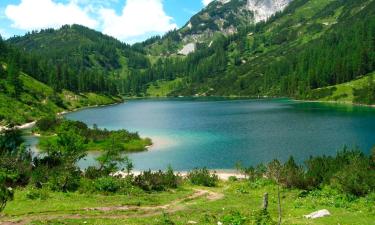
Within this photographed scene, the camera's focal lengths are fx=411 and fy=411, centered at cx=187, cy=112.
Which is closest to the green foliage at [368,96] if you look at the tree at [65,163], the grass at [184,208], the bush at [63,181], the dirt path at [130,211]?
the grass at [184,208]

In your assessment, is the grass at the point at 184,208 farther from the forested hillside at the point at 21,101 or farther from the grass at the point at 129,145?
the forested hillside at the point at 21,101

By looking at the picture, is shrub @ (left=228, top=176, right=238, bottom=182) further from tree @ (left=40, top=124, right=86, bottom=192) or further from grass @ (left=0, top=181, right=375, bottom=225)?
tree @ (left=40, top=124, right=86, bottom=192)

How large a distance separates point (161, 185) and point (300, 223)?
75.6 feet

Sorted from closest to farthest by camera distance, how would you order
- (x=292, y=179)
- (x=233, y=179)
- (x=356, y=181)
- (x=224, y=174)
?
(x=356, y=181) < (x=292, y=179) < (x=233, y=179) < (x=224, y=174)

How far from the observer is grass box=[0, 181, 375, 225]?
27375 millimetres

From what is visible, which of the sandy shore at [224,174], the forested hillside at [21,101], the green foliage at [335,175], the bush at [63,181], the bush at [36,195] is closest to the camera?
the bush at [36,195]

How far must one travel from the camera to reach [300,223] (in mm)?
25609

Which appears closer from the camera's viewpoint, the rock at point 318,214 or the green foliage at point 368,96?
the rock at point 318,214

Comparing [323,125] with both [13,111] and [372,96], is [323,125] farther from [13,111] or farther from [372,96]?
[13,111]

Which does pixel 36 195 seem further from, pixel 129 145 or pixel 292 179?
pixel 129 145

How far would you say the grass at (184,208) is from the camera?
2738 centimetres

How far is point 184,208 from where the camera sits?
33906mm

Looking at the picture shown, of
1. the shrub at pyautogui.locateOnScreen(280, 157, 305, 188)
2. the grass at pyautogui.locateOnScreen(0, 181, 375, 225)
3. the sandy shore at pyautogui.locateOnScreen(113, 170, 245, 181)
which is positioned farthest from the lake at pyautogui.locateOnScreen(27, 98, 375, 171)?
the grass at pyautogui.locateOnScreen(0, 181, 375, 225)

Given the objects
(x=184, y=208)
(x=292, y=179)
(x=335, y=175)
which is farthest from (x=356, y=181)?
(x=184, y=208)
